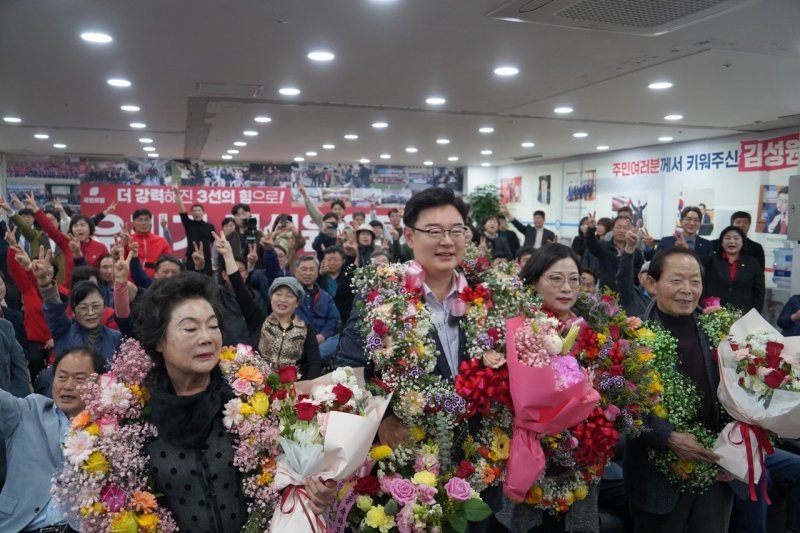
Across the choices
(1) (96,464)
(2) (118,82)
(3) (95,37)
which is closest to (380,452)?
(1) (96,464)

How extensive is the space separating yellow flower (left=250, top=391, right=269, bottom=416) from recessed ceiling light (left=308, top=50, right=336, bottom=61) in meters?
3.88

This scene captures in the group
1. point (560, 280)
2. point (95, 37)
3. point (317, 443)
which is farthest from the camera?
point (95, 37)

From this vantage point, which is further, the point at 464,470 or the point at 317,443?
the point at 464,470

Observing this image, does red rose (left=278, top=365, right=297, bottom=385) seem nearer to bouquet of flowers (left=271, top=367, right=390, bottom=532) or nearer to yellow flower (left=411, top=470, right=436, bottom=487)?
bouquet of flowers (left=271, top=367, right=390, bottom=532)

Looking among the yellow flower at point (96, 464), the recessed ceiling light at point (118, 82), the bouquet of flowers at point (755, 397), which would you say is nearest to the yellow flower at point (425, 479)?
the yellow flower at point (96, 464)

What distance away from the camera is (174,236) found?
15.2 metres

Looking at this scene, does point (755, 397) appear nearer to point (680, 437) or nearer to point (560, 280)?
point (680, 437)

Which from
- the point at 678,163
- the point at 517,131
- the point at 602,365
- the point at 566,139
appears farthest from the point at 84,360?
the point at 678,163

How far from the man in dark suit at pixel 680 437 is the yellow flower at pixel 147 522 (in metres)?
1.85

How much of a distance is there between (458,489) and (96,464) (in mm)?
1103

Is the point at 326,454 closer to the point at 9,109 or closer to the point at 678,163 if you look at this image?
the point at 9,109

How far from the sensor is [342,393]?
1.87 meters

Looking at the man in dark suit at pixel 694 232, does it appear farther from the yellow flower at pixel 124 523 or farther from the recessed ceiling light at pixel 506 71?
the yellow flower at pixel 124 523

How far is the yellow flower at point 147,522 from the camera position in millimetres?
1819
